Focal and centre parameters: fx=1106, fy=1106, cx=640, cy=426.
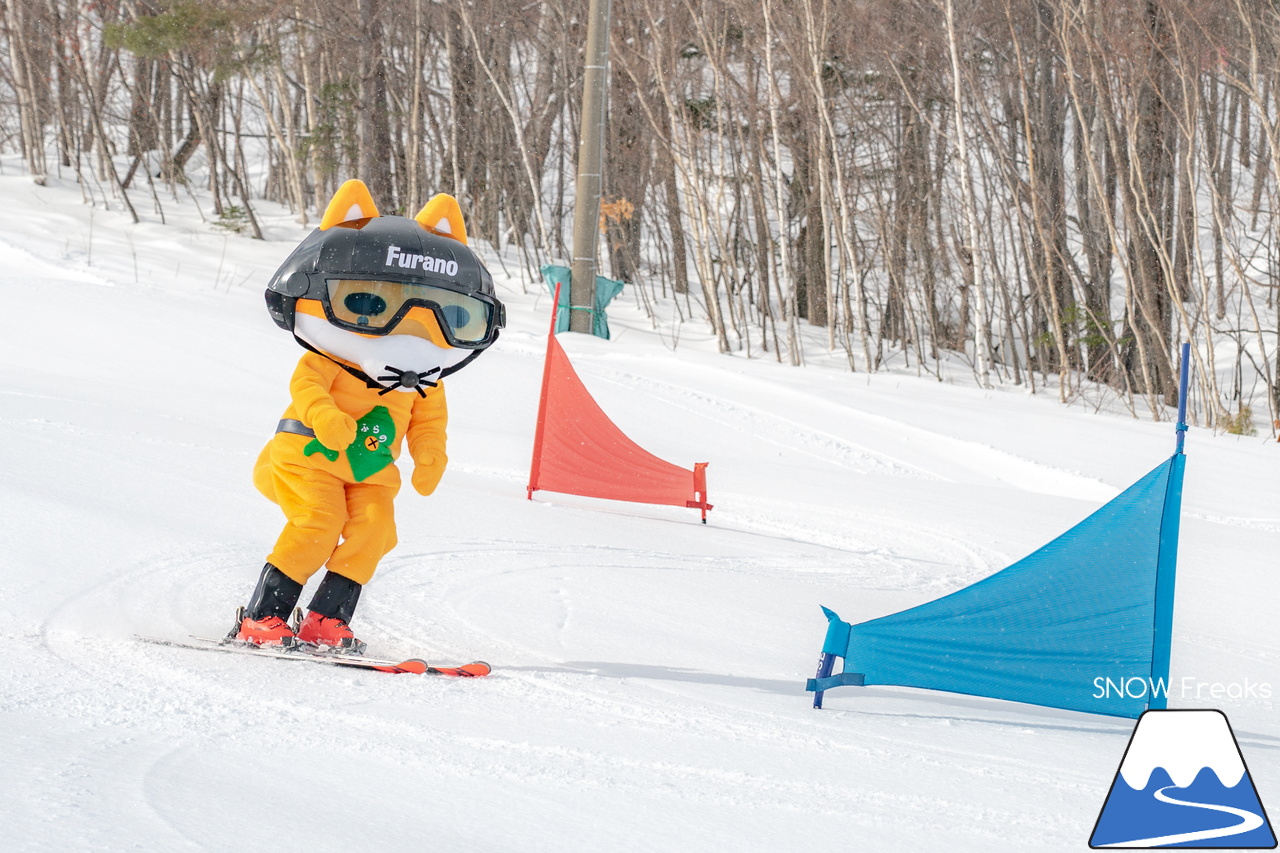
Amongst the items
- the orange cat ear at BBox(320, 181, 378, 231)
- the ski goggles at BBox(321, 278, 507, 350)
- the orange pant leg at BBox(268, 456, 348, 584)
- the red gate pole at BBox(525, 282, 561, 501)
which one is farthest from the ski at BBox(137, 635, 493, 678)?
the red gate pole at BBox(525, 282, 561, 501)

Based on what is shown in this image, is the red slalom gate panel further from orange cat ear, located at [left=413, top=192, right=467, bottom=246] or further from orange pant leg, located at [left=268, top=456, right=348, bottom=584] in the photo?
orange pant leg, located at [left=268, top=456, right=348, bottom=584]

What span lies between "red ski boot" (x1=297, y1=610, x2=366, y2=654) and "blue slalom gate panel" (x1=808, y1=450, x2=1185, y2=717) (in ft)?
4.43

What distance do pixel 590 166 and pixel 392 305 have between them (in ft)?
30.3

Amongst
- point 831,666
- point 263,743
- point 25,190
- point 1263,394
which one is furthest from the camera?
point 1263,394

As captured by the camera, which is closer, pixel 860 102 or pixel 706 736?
pixel 706 736

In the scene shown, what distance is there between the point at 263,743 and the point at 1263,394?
61.5 ft

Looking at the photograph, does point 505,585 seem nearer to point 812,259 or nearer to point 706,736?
point 706,736

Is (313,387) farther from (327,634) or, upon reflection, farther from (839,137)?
(839,137)

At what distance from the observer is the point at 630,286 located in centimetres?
1962

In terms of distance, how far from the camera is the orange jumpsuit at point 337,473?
3154 millimetres

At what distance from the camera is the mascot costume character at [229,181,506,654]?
3162 mm

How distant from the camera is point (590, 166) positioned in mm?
12141

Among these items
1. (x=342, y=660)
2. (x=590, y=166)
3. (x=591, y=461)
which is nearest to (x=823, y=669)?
(x=342, y=660)

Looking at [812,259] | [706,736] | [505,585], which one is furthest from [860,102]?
[706,736]
